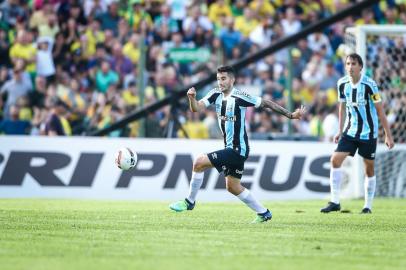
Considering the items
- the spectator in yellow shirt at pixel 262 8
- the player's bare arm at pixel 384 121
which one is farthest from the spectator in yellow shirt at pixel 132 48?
the player's bare arm at pixel 384 121

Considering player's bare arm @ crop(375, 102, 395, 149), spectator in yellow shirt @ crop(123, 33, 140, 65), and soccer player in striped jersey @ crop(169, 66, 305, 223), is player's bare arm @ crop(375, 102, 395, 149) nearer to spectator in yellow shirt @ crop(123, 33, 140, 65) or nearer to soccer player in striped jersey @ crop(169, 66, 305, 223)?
soccer player in striped jersey @ crop(169, 66, 305, 223)

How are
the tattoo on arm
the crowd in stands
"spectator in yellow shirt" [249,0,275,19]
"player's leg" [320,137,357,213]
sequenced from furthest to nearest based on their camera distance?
"spectator in yellow shirt" [249,0,275,19]
the crowd in stands
"player's leg" [320,137,357,213]
the tattoo on arm

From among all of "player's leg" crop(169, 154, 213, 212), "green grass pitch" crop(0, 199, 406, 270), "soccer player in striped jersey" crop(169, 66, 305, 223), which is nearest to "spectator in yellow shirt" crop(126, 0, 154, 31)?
"green grass pitch" crop(0, 199, 406, 270)

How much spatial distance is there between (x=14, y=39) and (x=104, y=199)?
5098mm

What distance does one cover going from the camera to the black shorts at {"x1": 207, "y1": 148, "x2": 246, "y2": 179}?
39.9 feet

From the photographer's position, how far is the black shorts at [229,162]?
12.2 m

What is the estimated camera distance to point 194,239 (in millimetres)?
9750

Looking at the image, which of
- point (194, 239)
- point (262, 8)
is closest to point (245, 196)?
point (194, 239)

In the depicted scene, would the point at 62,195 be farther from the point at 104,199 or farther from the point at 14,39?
the point at 14,39

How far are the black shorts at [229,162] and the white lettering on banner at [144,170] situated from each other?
669 centimetres

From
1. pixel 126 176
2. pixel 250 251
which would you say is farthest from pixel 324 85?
pixel 250 251

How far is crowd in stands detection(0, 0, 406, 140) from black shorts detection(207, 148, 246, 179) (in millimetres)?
7176

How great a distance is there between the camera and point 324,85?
76.6 feet

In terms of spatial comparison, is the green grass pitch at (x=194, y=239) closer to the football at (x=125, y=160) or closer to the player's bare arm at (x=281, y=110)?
the football at (x=125, y=160)
